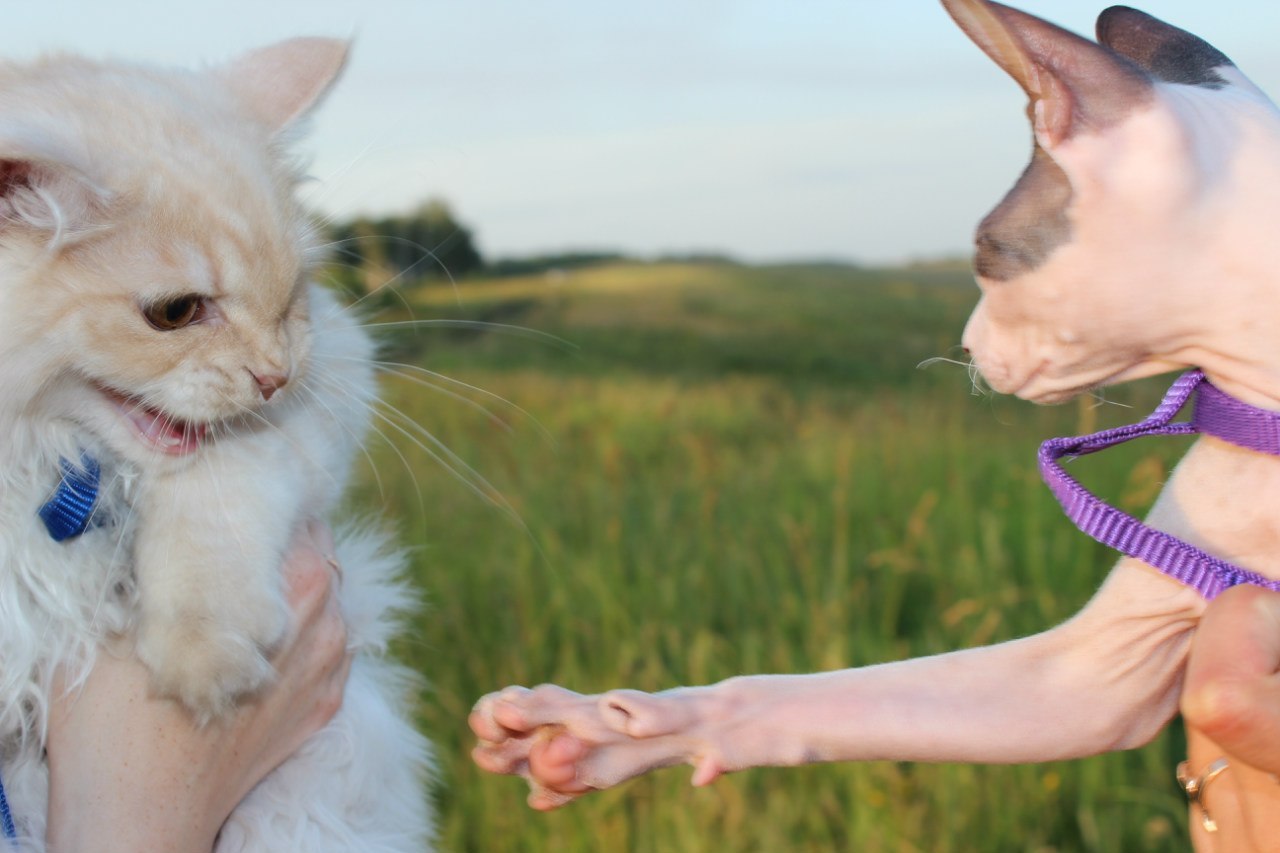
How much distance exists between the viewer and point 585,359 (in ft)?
24.3

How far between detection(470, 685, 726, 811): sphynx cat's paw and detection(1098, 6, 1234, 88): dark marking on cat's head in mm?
797

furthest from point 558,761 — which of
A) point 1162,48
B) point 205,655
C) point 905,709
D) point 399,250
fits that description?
point 399,250

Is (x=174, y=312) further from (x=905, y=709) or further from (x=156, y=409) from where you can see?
(x=905, y=709)

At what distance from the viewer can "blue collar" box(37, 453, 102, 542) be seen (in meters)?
1.55

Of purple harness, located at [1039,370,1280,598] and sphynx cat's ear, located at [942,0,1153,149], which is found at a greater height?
sphynx cat's ear, located at [942,0,1153,149]

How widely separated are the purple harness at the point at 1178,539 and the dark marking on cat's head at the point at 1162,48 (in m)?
0.30

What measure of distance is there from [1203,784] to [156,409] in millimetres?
1431

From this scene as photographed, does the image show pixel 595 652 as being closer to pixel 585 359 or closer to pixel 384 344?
pixel 384 344

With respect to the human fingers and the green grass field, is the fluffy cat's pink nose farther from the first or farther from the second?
the human fingers

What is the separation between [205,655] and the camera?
1.49m

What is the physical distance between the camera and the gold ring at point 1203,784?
116 centimetres

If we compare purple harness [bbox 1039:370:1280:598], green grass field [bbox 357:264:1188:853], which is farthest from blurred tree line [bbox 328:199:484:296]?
purple harness [bbox 1039:370:1280:598]

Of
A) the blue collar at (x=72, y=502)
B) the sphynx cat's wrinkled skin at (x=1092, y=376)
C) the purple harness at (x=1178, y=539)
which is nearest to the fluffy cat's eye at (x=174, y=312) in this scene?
the blue collar at (x=72, y=502)

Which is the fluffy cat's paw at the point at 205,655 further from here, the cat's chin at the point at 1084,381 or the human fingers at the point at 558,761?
the cat's chin at the point at 1084,381
